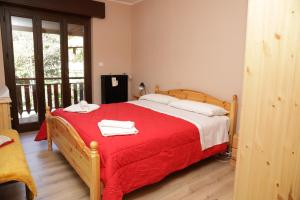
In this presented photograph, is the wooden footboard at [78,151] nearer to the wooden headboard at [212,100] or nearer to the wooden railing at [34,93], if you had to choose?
the wooden railing at [34,93]

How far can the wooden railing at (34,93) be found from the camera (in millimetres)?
3987

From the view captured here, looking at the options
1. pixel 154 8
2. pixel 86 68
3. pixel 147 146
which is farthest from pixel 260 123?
pixel 86 68

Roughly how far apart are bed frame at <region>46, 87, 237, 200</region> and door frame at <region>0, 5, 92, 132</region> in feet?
4.45

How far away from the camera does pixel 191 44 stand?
355 centimetres

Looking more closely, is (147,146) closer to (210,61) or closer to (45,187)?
(45,187)

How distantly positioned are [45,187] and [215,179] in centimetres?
189

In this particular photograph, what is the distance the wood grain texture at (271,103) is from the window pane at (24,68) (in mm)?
4040

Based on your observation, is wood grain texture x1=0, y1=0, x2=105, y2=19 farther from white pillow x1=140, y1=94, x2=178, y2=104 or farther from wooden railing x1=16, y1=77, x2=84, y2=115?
white pillow x1=140, y1=94, x2=178, y2=104

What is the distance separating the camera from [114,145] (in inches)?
71.9

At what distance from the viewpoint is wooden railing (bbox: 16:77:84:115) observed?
3987 mm

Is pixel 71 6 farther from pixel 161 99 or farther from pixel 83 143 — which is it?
pixel 83 143

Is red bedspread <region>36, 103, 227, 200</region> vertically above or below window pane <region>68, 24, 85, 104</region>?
below

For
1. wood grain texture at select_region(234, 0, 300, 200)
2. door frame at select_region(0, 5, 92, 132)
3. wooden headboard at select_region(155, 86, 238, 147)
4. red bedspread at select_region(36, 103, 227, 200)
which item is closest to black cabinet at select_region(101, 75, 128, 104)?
door frame at select_region(0, 5, 92, 132)

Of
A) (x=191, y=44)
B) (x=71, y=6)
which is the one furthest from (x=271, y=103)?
(x=71, y=6)
